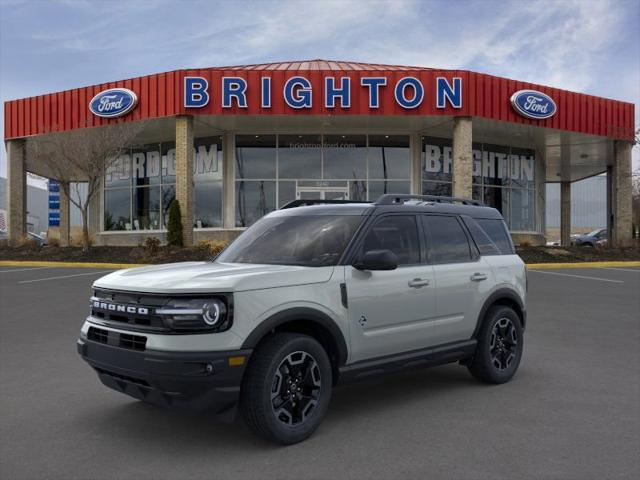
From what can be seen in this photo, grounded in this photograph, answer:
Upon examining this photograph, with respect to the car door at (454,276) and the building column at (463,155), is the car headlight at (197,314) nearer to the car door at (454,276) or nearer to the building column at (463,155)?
the car door at (454,276)

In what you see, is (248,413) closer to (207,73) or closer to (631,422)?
(631,422)

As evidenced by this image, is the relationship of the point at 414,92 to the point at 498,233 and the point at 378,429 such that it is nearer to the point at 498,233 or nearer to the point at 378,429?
the point at 498,233

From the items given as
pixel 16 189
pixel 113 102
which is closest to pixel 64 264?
pixel 113 102

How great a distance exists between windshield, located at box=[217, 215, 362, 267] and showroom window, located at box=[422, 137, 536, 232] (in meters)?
20.9

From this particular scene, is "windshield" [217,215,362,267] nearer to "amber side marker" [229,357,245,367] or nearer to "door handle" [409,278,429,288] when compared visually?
"door handle" [409,278,429,288]

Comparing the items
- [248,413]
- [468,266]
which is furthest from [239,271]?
[468,266]

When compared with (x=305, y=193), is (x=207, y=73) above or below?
above

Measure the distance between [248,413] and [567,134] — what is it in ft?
81.1

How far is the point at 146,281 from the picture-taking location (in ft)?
13.6

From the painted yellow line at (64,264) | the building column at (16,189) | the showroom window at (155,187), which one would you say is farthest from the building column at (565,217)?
the building column at (16,189)

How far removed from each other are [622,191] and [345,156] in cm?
1262

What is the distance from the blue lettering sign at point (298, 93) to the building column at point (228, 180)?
15.2 feet

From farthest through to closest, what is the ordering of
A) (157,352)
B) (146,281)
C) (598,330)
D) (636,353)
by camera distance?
(598,330)
(636,353)
(146,281)
(157,352)

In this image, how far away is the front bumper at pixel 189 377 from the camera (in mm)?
3748
